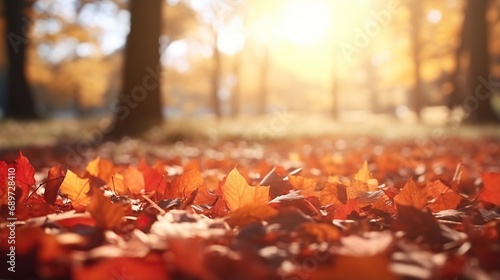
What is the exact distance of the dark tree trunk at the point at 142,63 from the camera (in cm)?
927

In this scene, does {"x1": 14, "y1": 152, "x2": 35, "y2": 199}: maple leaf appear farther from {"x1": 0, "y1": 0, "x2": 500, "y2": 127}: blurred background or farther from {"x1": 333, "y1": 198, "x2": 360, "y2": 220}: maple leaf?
{"x1": 0, "y1": 0, "x2": 500, "y2": 127}: blurred background

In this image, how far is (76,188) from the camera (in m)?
1.80

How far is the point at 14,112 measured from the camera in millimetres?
17812

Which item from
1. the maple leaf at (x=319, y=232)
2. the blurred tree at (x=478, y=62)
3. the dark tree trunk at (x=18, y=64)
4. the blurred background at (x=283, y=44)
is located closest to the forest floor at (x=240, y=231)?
the maple leaf at (x=319, y=232)

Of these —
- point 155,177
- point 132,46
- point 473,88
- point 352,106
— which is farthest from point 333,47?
point 352,106

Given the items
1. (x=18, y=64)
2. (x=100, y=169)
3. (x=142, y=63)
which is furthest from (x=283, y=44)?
(x=100, y=169)

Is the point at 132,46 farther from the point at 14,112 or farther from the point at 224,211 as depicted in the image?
the point at 14,112

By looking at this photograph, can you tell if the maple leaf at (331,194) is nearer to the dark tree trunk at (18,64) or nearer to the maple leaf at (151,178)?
the maple leaf at (151,178)

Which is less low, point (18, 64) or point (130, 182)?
point (18, 64)

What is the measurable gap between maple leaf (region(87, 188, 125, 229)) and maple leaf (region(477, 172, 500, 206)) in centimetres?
141

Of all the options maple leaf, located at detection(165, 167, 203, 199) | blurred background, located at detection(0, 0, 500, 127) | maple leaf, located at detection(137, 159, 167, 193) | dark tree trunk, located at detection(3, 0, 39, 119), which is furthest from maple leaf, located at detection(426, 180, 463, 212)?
dark tree trunk, located at detection(3, 0, 39, 119)

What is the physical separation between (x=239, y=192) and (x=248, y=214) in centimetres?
16

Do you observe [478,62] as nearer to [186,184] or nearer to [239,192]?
[186,184]

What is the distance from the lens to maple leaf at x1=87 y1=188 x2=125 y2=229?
1376 mm
